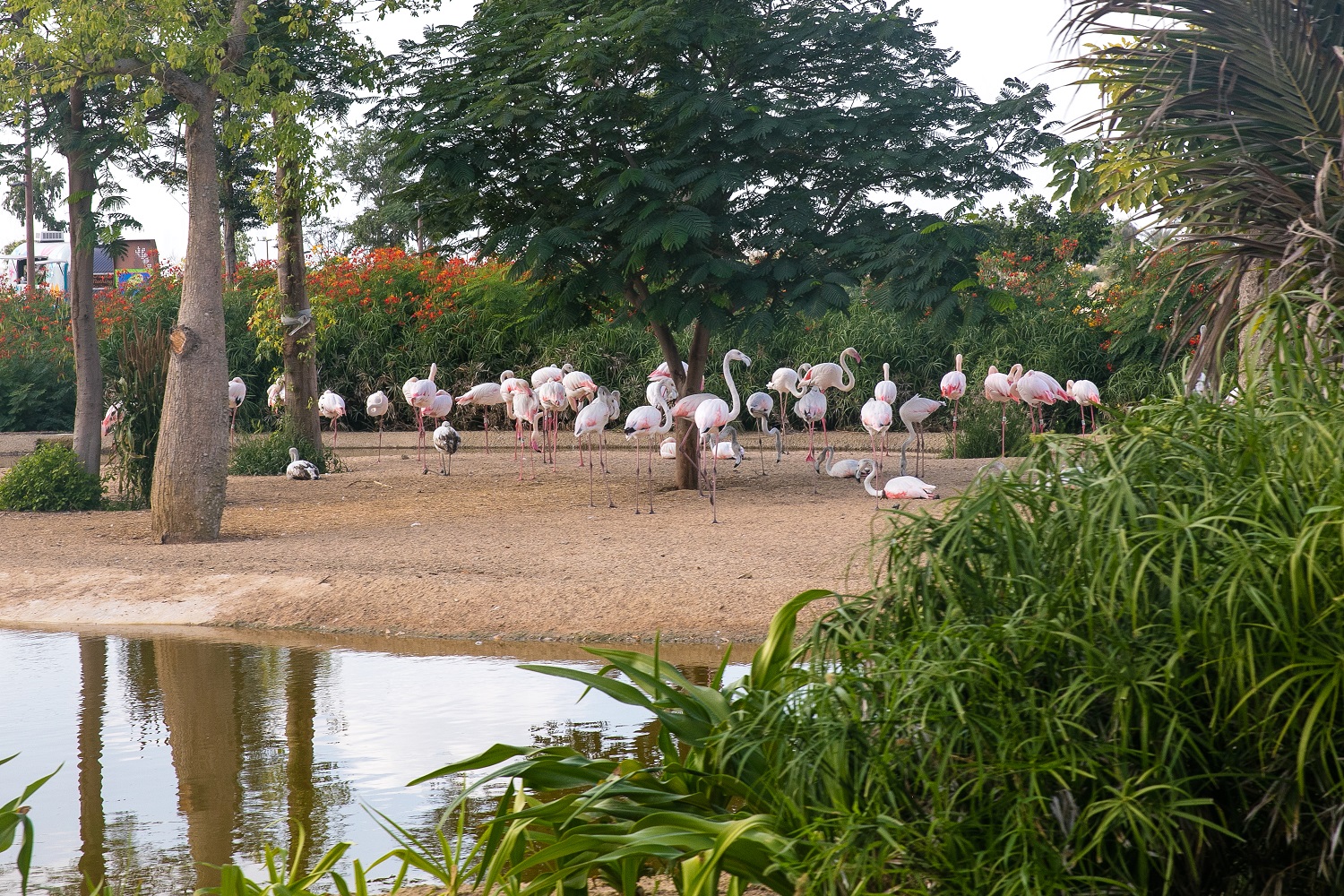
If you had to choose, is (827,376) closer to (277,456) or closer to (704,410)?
(704,410)

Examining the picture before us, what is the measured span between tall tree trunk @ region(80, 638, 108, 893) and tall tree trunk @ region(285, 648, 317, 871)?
0.53 m

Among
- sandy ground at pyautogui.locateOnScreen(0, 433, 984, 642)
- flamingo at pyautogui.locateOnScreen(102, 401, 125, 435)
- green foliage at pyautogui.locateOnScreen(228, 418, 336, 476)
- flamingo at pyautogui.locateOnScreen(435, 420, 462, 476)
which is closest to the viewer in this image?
sandy ground at pyautogui.locateOnScreen(0, 433, 984, 642)

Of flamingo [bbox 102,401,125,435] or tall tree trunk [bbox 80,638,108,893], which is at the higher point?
flamingo [bbox 102,401,125,435]

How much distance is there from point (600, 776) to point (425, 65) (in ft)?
29.7

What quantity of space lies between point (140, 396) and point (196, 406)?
225cm

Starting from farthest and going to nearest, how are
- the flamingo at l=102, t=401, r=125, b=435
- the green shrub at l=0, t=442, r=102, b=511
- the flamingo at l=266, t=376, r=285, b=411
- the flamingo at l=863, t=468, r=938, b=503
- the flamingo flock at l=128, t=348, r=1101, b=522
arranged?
the flamingo at l=266, t=376, r=285, b=411, the green shrub at l=0, t=442, r=102, b=511, the flamingo at l=102, t=401, r=125, b=435, the flamingo flock at l=128, t=348, r=1101, b=522, the flamingo at l=863, t=468, r=938, b=503

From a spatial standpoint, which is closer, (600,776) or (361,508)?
(600,776)

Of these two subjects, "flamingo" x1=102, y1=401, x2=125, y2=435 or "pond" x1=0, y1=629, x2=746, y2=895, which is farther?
"flamingo" x1=102, y1=401, x2=125, y2=435

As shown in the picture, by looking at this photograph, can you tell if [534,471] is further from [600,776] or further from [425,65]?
[600,776]

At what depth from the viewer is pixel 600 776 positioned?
301 centimetres

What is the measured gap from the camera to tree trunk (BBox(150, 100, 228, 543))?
909cm

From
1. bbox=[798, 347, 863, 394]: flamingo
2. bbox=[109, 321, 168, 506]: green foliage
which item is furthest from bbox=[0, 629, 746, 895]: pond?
bbox=[798, 347, 863, 394]: flamingo

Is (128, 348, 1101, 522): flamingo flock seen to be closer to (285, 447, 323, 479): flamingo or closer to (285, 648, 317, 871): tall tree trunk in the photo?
(285, 447, 323, 479): flamingo

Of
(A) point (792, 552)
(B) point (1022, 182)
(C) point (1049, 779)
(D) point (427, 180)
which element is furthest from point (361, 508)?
(C) point (1049, 779)
